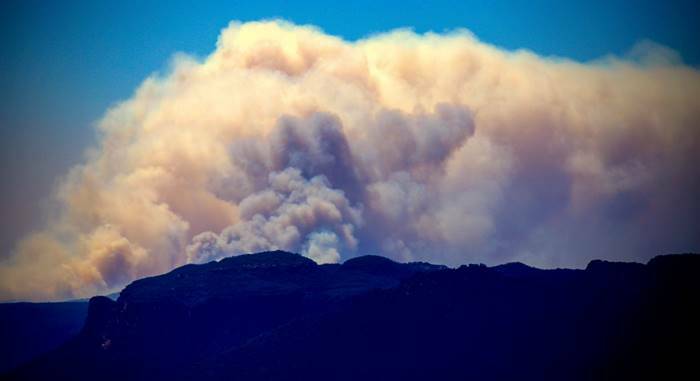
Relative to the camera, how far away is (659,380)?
650 feet

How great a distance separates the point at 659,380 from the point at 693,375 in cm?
650

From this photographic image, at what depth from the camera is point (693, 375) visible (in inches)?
7633
